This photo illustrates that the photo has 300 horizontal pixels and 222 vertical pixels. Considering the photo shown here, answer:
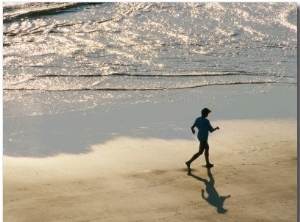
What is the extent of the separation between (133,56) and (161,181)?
6388 millimetres

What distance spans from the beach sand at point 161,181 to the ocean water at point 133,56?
0.92 m

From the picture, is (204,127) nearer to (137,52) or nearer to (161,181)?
(161,181)

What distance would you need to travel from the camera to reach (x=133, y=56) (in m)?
14.7

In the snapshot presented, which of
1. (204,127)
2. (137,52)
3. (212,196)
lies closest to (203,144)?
(204,127)

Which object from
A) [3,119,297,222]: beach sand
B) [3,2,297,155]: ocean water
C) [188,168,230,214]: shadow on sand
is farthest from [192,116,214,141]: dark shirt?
[3,2,297,155]: ocean water

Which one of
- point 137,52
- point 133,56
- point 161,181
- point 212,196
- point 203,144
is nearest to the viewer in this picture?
point 212,196

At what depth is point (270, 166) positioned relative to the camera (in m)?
9.27

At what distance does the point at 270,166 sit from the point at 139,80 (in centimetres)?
474

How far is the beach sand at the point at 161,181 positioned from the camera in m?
7.79

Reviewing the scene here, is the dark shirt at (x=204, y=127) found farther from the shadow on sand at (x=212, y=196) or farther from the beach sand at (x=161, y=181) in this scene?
the shadow on sand at (x=212, y=196)

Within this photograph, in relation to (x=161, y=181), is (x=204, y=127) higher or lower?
higher

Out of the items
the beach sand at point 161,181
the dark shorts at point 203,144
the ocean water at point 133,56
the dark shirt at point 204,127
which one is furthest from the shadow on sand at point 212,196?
the ocean water at point 133,56

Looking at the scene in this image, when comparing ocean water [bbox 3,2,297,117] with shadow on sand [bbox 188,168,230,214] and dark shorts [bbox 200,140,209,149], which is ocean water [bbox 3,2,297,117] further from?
shadow on sand [bbox 188,168,230,214]

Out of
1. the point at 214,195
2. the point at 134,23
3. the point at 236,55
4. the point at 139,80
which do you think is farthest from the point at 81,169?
the point at 134,23
